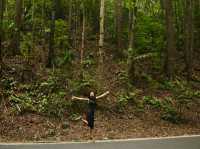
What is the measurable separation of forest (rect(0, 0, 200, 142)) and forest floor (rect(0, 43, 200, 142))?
41 mm

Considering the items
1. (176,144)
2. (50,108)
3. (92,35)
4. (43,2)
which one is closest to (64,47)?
(43,2)

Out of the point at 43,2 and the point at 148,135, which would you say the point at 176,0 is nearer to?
the point at 43,2

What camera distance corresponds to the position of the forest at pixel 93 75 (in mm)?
20297

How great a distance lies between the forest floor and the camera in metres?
18.7

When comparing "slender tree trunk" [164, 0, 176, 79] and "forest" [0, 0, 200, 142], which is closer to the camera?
"forest" [0, 0, 200, 142]

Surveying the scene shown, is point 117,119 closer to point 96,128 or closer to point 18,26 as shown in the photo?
point 96,128

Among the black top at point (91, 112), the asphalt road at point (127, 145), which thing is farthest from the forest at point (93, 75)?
the asphalt road at point (127, 145)

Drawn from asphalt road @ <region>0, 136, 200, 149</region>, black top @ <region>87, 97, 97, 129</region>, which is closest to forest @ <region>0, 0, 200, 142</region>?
black top @ <region>87, 97, 97, 129</region>

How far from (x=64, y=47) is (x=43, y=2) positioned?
128 inches

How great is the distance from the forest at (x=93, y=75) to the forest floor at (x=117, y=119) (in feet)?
0.14

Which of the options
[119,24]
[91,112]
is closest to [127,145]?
[91,112]

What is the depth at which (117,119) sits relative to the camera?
21984 millimetres

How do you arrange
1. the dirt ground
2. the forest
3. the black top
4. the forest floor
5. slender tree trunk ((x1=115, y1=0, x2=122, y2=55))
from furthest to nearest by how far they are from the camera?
slender tree trunk ((x1=115, y1=0, x2=122, y2=55))
the forest
the forest floor
the dirt ground
the black top

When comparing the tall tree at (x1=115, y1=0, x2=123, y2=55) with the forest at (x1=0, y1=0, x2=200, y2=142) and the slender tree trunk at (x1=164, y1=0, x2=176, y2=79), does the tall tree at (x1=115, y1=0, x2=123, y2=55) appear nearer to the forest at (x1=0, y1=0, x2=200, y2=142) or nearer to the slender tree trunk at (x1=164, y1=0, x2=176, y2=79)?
the forest at (x1=0, y1=0, x2=200, y2=142)
